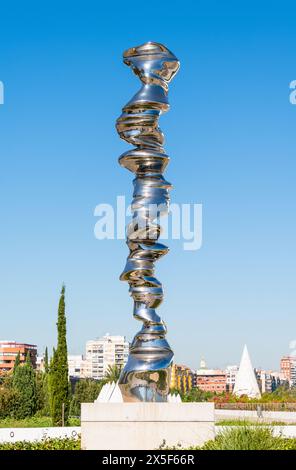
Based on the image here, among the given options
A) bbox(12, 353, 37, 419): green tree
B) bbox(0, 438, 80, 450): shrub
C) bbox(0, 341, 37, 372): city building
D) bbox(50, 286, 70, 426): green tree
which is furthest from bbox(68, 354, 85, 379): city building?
bbox(0, 438, 80, 450): shrub

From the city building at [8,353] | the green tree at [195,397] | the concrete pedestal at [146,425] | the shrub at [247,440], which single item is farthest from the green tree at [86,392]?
the city building at [8,353]

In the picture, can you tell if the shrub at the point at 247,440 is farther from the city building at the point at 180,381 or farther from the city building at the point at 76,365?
the city building at the point at 76,365

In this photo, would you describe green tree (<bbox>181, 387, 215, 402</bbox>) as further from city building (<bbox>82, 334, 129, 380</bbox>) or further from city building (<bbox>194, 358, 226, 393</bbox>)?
city building (<bbox>82, 334, 129, 380</bbox>)

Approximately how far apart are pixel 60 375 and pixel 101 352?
409 feet

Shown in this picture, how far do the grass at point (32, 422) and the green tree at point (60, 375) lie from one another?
530 mm

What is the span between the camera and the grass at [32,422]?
25.9 meters

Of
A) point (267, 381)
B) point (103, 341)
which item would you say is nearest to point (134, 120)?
point (267, 381)

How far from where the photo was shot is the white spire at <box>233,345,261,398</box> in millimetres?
36719

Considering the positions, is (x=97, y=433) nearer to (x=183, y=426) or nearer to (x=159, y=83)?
(x=183, y=426)

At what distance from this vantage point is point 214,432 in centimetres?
1205

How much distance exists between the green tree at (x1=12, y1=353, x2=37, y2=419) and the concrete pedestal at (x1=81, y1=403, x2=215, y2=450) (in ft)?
65.2

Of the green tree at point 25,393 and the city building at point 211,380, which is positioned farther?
the city building at point 211,380
